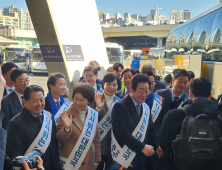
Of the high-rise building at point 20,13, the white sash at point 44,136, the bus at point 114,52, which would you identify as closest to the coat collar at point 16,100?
the white sash at point 44,136

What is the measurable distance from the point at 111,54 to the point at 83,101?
19826 mm

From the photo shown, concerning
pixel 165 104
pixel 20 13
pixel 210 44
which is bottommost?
pixel 165 104

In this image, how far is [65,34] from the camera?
21.6ft

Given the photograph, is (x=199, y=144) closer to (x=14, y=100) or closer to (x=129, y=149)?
(x=129, y=149)

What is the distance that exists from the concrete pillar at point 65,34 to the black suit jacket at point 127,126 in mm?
3856

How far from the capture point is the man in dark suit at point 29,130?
239 cm

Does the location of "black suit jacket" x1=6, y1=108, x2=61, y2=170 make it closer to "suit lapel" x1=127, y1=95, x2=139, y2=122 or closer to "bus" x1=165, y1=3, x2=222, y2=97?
"suit lapel" x1=127, y1=95, x2=139, y2=122

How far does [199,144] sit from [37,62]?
2230 cm

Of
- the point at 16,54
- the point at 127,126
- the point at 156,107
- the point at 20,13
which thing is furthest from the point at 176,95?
the point at 20,13

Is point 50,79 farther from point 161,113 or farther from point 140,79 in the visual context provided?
point 161,113

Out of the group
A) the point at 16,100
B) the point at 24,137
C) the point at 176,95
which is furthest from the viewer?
the point at 176,95

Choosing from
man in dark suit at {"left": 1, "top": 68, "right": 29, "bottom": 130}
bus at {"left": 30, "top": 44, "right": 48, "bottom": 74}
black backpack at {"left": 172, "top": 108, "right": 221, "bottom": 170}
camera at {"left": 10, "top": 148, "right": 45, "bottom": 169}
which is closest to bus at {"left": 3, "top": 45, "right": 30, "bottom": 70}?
bus at {"left": 30, "top": 44, "right": 48, "bottom": 74}

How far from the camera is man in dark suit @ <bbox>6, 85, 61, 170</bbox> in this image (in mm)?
2389

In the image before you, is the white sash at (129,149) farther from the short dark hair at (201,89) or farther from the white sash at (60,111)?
the white sash at (60,111)
